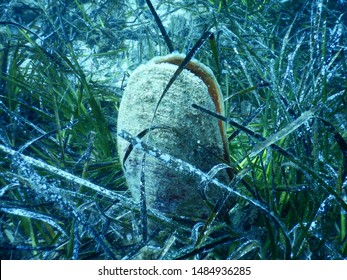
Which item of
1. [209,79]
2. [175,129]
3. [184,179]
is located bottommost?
[184,179]

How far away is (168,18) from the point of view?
3.40 metres

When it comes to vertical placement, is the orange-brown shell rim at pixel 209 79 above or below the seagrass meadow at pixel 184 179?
above

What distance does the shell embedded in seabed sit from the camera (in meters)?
1.46

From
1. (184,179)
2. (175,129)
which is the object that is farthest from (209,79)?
(184,179)

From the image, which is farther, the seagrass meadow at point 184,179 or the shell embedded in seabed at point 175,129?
the shell embedded in seabed at point 175,129

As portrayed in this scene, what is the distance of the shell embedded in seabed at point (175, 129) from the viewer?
1.46m

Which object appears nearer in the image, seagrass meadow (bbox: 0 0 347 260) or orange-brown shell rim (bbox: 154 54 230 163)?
seagrass meadow (bbox: 0 0 347 260)

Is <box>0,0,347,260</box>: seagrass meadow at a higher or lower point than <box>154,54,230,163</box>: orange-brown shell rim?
lower

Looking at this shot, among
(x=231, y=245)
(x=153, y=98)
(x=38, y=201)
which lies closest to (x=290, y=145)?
(x=231, y=245)

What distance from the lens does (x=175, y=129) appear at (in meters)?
1.45

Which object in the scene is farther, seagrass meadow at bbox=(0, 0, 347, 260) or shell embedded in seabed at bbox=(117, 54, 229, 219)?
shell embedded in seabed at bbox=(117, 54, 229, 219)

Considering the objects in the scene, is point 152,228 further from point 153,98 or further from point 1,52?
point 1,52

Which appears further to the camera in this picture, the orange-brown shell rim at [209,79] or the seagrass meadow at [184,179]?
the orange-brown shell rim at [209,79]

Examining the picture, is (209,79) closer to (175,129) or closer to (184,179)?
(175,129)
